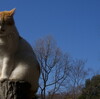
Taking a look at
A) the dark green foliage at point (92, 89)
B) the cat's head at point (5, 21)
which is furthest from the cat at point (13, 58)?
the dark green foliage at point (92, 89)

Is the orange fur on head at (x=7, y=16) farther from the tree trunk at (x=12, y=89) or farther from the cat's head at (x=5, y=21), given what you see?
the tree trunk at (x=12, y=89)

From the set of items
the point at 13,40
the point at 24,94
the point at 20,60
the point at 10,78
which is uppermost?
the point at 13,40

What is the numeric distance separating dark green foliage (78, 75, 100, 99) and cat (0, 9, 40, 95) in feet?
56.4

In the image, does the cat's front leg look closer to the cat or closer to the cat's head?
the cat

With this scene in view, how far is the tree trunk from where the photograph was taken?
2252 mm

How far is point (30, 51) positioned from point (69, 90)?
1706 centimetres

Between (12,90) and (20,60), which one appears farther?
(20,60)

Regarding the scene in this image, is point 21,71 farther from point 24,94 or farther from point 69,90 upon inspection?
point 69,90

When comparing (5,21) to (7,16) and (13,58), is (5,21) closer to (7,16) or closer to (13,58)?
(7,16)

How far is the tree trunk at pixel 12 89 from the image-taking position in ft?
7.39

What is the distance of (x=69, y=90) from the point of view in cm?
1922

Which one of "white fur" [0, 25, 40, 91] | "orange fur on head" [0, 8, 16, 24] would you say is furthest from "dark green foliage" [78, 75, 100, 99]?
"orange fur on head" [0, 8, 16, 24]

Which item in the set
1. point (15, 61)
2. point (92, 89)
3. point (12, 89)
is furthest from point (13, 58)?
point (92, 89)

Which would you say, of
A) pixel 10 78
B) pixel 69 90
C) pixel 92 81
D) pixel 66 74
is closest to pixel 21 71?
pixel 10 78
